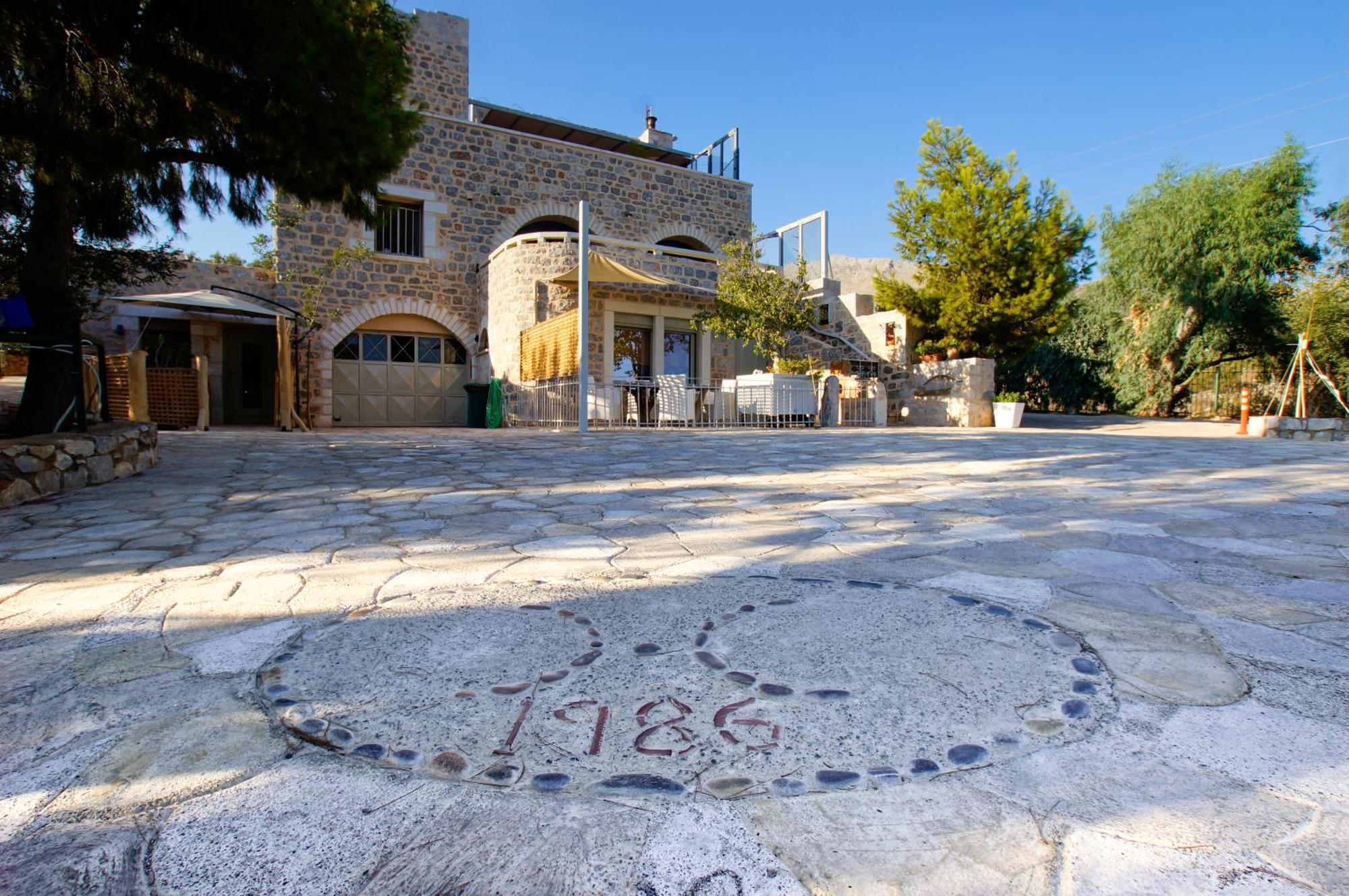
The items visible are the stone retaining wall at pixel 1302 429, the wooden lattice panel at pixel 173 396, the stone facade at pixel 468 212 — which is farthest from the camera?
the stone facade at pixel 468 212

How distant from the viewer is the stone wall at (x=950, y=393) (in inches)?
464

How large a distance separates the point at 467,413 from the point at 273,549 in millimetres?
11267

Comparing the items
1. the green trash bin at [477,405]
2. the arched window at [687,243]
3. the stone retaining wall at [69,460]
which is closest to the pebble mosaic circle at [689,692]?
the stone retaining wall at [69,460]

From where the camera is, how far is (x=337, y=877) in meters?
0.90

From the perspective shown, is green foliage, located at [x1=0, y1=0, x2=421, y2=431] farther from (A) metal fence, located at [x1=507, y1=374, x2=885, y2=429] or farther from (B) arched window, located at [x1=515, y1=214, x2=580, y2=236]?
(B) arched window, located at [x1=515, y1=214, x2=580, y2=236]

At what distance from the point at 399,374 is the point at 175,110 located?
9.44 m

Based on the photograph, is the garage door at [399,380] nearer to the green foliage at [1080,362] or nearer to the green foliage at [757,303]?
the green foliage at [757,303]

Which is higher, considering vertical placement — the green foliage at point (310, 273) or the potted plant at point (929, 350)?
the green foliage at point (310, 273)

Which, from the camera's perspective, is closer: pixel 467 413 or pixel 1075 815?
pixel 1075 815

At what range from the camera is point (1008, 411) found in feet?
38.6

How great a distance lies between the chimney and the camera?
1897 centimetres

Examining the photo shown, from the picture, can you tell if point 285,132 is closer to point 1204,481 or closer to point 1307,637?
point 1307,637

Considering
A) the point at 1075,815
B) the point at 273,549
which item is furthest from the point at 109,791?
the point at 273,549

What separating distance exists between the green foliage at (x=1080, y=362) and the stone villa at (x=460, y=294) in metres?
7.04
